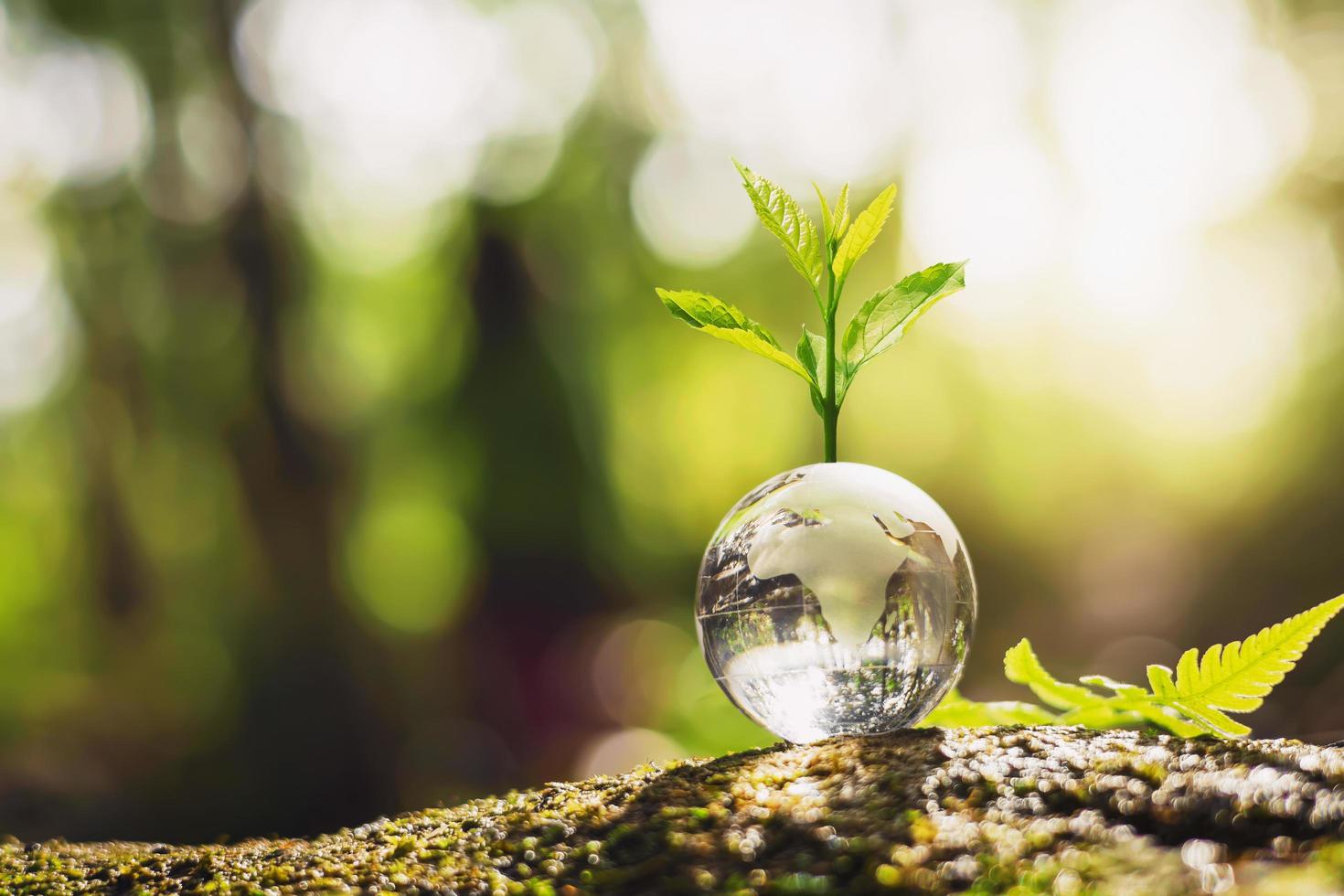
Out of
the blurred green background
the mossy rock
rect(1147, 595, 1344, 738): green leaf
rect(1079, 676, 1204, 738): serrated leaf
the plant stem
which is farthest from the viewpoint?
the blurred green background

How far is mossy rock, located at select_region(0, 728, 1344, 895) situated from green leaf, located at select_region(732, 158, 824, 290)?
1228mm

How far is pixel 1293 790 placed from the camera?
171cm

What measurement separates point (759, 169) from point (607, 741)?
8.39m

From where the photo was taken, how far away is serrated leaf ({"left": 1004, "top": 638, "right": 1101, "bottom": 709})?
250cm

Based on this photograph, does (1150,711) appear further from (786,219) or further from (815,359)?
(786,219)

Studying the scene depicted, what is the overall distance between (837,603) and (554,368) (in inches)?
531

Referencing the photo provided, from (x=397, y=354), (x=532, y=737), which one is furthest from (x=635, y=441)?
(x=532, y=737)

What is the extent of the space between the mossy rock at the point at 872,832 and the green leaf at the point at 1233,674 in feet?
0.45

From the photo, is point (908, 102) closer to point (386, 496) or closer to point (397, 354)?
point (397, 354)

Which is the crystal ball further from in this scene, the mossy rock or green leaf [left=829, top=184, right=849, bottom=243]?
green leaf [left=829, top=184, right=849, bottom=243]

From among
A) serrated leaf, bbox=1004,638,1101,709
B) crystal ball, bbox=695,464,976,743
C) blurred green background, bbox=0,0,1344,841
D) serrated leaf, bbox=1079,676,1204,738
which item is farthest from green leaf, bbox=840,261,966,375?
blurred green background, bbox=0,0,1344,841

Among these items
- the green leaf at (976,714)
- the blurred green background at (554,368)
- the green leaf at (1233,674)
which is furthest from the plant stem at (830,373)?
the blurred green background at (554,368)

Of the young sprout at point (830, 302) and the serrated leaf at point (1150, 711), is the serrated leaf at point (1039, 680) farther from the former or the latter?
the young sprout at point (830, 302)

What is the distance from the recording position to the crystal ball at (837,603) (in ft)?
7.57
